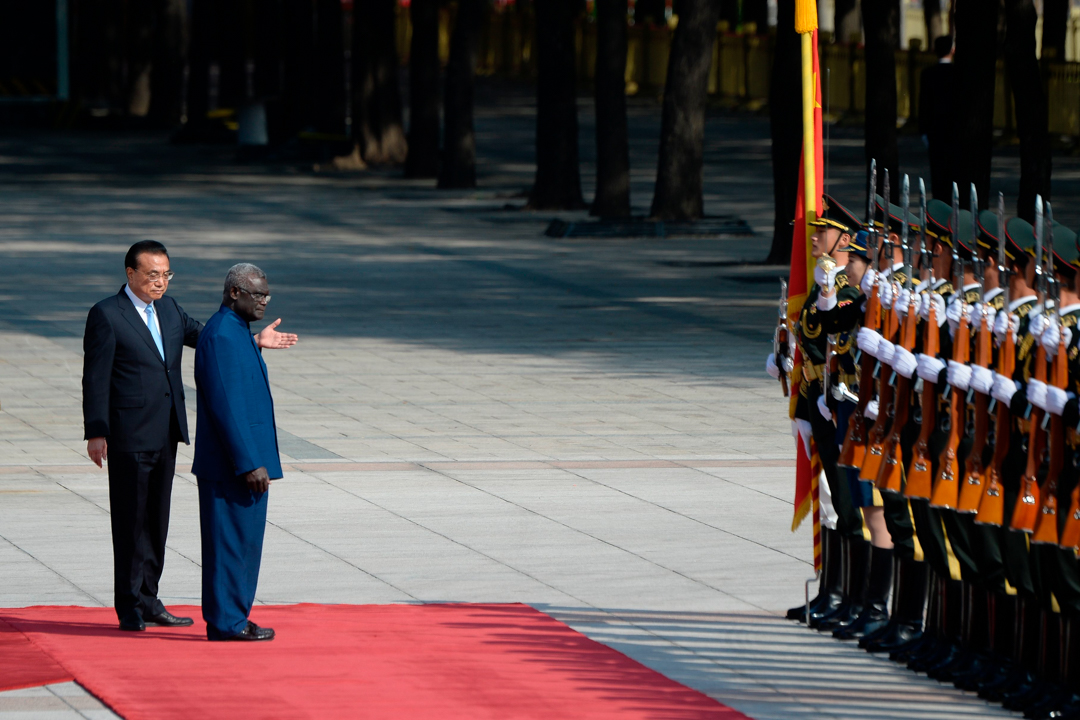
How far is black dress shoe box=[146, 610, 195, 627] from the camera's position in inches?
339

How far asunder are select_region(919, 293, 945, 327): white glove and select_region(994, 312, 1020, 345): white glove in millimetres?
373

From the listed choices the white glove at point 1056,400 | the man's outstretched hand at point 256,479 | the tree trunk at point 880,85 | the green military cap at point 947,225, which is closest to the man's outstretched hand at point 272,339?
the man's outstretched hand at point 256,479

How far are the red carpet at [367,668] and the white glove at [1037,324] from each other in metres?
1.73

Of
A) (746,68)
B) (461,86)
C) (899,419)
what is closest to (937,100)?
(461,86)

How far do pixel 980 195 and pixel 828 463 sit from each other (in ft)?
37.3

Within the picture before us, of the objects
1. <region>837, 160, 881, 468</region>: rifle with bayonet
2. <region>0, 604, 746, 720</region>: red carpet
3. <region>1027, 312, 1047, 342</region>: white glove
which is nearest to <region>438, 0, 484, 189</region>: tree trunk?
<region>0, 604, 746, 720</region>: red carpet

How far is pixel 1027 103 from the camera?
19.8m

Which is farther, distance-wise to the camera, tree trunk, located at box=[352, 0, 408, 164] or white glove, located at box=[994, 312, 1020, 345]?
tree trunk, located at box=[352, 0, 408, 164]

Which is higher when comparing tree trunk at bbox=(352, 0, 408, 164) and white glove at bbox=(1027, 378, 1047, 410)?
tree trunk at bbox=(352, 0, 408, 164)

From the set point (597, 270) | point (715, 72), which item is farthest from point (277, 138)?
point (597, 270)

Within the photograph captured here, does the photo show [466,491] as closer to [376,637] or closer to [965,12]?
[376,637]

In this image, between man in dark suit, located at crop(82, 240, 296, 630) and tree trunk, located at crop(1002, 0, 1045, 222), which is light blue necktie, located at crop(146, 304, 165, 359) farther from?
tree trunk, located at crop(1002, 0, 1045, 222)

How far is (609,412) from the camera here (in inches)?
578

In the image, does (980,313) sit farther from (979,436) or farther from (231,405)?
(231,405)
